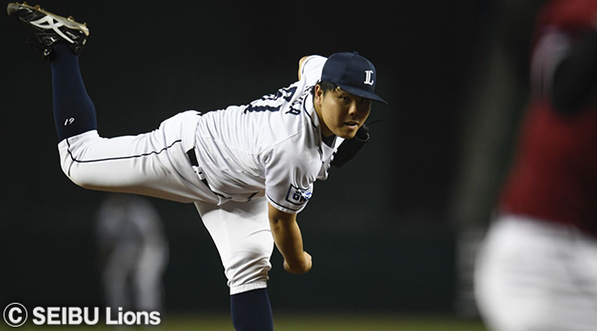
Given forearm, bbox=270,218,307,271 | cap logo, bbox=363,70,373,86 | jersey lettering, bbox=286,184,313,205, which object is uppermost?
cap logo, bbox=363,70,373,86

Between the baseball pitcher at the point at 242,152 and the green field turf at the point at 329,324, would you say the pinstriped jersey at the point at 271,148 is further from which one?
the green field turf at the point at 329,324

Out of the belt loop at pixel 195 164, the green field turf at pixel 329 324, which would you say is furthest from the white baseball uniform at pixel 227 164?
the green field turf at pixel 329 324

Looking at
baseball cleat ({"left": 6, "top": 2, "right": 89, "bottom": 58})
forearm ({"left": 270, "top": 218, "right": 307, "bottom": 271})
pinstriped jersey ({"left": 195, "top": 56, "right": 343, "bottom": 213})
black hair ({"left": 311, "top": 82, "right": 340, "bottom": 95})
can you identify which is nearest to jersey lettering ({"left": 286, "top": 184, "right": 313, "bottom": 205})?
pinstriped jersey ({"left": 195, "top": 56, "right": 343, "bottom": 213})

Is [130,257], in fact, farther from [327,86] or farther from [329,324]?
[327,86]

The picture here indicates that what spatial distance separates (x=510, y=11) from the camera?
1.60 meters

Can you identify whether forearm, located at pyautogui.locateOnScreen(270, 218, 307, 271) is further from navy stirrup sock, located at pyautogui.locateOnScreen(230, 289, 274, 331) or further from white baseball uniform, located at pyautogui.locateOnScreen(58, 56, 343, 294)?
navy stirrup sock, located at pyautogui.locateOnScreen(230, 289, 274, 331)

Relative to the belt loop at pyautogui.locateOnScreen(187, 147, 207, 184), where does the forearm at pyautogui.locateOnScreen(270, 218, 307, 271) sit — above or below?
below

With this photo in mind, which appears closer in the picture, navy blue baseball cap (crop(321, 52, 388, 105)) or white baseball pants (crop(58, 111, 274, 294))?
navy blue baseball cap (crop(321, 52, 388, 105))

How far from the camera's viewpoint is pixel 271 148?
3.63 m

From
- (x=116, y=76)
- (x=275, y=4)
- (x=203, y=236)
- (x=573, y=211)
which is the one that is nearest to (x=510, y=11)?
(x=573, y=211)

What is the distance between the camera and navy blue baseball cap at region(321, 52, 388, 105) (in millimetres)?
3545

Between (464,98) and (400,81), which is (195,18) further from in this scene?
(464,98)

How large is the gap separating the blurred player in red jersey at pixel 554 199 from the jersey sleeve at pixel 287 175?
1.83 metres

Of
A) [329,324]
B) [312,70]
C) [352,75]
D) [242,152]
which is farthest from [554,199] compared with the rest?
[329,324]
